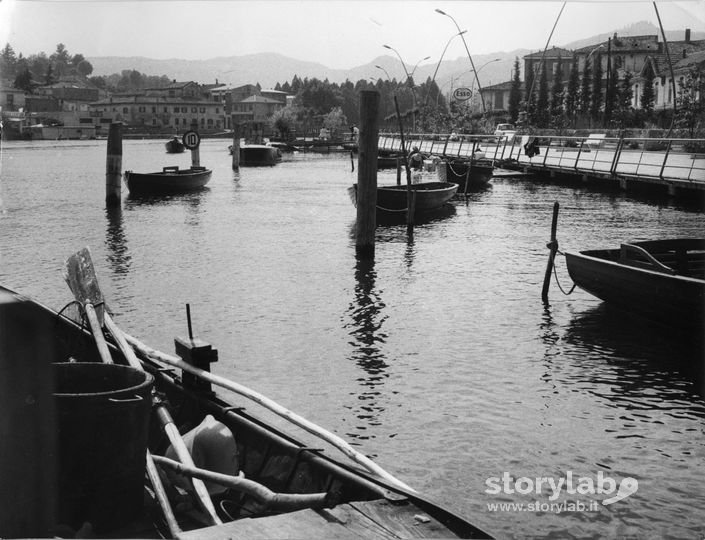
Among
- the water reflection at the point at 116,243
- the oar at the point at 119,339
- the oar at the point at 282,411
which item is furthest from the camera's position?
the water reflection at the point at 116,243

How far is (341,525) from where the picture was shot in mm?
4449

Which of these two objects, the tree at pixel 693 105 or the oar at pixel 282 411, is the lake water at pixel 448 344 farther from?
the tree at pixel 693 105

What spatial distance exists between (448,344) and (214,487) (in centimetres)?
713

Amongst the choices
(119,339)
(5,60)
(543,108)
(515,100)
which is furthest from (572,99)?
(119,339)

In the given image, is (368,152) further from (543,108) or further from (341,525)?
(543,108)

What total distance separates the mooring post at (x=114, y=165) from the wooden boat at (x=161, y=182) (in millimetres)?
4892

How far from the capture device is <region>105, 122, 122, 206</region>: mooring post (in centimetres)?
3086

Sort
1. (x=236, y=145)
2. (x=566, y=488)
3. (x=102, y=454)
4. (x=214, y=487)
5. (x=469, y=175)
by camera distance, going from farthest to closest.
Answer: (x=236, y=145) → (x=469, y=175) → (x=566, y=488) → (x=214, y=487) → (x=102, y=454)

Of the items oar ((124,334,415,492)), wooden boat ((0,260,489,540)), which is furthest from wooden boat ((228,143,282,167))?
wooden boat ((0,260,489,540))

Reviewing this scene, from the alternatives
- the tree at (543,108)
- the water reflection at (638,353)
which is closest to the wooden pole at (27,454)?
the water reflection at (638,353)

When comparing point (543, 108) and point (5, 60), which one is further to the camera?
point (543, 108)

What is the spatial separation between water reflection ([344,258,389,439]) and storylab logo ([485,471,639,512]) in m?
1.74

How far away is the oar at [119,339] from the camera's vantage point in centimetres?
527

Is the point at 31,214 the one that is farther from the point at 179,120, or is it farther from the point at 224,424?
the point at 179,120
